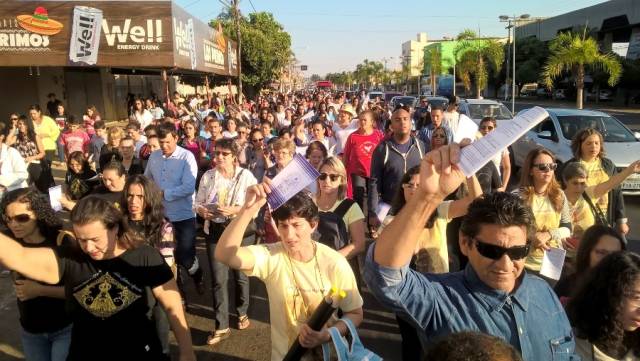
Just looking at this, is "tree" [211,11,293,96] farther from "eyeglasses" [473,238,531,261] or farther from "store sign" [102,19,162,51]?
"eyeglasses" [473,238,531,261]

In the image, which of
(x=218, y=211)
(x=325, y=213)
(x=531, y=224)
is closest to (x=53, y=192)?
(x=218, y=211)

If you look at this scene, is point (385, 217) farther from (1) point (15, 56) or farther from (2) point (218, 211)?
(1) point (15, 56)

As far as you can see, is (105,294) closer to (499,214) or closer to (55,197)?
(499,214)

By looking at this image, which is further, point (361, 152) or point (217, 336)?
point (361, 152)

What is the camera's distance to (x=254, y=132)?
7.86 meters

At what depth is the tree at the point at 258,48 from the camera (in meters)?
40.3

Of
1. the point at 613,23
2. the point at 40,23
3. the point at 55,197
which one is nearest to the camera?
the point at 55,197

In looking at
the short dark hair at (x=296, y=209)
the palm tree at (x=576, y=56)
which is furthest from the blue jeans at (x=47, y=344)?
the palm tree at (x=576, y=56)

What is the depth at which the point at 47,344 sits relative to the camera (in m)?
2.89

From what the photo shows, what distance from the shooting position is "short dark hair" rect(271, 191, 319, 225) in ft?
8.93

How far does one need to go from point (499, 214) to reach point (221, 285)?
10.0 feet

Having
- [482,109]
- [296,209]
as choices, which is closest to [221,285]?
[296,209]

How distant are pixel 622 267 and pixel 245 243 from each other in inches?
116

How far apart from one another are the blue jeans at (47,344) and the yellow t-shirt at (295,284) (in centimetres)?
119
